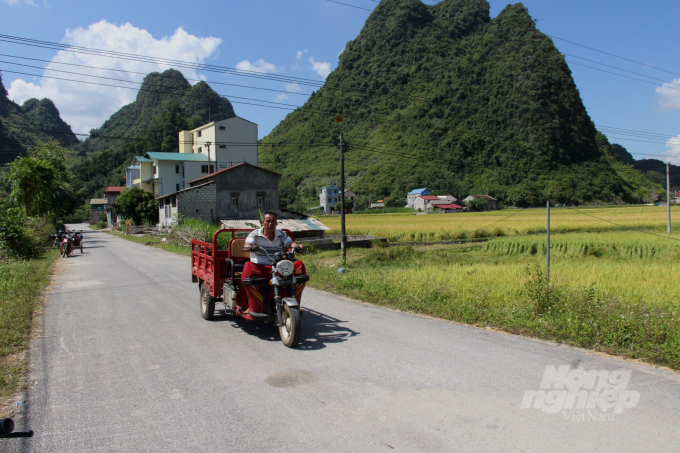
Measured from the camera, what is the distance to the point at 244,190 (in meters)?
34.2

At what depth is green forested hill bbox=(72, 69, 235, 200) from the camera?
85.9 meters

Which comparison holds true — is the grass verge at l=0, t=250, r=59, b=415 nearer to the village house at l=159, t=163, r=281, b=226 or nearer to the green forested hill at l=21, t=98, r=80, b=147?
the village house at l=159, t=163, r=281, b=226

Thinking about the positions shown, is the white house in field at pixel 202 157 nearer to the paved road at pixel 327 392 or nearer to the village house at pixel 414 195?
the village house at pixel 414 195

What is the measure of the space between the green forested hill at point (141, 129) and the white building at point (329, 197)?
102ft

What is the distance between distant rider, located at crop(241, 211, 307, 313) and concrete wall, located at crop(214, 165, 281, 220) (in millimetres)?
26784

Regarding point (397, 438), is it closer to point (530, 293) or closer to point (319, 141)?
point (530, 293)

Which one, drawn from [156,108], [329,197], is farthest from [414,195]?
[156,108]

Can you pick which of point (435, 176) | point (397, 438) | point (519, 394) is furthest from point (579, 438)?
point (435, 176)

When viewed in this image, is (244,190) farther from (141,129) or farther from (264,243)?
(141,129)

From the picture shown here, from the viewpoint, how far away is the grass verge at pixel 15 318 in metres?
4.95

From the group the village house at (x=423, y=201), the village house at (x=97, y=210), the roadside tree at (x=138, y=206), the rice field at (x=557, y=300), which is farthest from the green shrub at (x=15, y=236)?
the village house at (x=423, y=201)

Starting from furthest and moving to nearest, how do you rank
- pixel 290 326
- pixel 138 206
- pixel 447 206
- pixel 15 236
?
1. pixel 447 206
2. pixel 138 206
3. pixel 15 236
4. pixel 290 326

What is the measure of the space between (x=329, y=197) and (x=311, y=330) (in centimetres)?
9226

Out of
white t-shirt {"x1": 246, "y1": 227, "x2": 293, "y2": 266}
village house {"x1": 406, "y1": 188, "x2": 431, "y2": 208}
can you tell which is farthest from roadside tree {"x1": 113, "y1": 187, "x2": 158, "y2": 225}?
village house {"x1": 406, "y1": 188, "x2": 431, "y2": 208}
